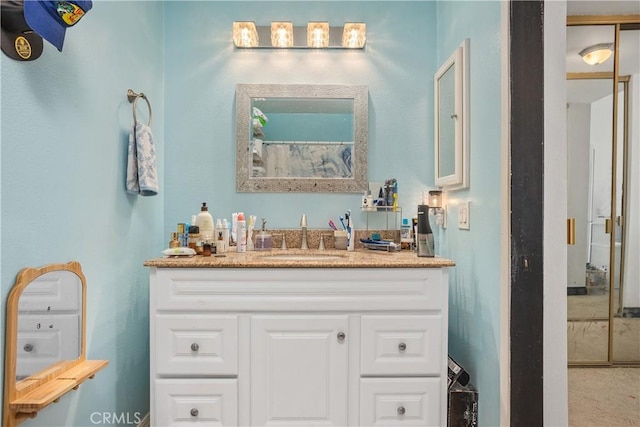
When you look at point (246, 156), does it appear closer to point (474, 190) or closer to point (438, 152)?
point (438, 152)

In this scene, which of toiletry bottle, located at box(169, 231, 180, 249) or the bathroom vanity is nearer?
the bathroom vanity

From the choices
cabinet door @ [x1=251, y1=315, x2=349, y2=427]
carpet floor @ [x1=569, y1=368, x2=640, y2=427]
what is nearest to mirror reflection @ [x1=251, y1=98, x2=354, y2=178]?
cabinet door @ [x1=251, y1=315, x2=349, y2=427]

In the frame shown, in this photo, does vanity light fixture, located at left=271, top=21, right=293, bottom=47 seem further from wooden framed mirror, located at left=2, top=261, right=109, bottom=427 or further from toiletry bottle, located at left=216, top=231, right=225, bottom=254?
wooden framed mirror, located at left=2, top=261, right=109, bottom=427

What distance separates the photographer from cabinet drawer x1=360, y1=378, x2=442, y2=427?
1443mm

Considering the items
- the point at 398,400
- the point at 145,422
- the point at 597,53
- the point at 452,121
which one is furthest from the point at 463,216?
the point at 145,422

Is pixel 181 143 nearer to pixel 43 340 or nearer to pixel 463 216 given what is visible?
pixel 43 340

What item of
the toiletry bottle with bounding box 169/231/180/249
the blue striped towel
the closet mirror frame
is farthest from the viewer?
the closet mirror frame

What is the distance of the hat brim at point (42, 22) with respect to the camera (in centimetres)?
90

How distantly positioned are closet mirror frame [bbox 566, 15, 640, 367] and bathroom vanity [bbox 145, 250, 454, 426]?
148 cm

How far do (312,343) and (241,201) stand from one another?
3.10ft

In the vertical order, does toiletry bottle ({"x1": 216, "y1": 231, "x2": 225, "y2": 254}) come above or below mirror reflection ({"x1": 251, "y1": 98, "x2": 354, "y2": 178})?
below

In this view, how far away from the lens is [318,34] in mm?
1984

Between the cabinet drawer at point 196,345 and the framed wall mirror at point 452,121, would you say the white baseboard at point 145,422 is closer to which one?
the cabinet drawer at point 196,345

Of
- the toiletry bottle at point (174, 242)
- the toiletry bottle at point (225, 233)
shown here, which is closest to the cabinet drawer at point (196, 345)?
the toiletry bottle at point (174, 242)
